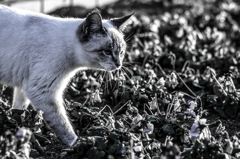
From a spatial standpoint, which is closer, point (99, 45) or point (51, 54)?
point (51, 54)

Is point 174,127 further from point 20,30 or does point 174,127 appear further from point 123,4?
point 123,4

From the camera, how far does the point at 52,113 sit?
11.8 ft

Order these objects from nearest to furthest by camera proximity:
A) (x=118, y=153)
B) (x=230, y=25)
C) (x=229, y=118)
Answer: (x=118, y=153) → (x=229, y=118) → (x=230, y=25)

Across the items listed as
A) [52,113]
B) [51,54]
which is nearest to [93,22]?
[51,54]

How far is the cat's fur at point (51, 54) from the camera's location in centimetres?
359

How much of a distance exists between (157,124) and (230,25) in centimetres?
549

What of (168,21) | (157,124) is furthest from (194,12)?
(157,124)

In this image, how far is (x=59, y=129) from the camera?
11.9 ft

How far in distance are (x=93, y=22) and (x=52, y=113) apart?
0.93 meters

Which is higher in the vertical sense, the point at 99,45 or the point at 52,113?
the point at 99,45

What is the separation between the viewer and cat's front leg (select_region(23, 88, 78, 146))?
3.59 m

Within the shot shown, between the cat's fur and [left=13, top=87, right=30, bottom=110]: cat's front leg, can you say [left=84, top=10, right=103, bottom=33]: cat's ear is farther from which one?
[left=13, top=87, right=30, bottom=110]: cat's front leg

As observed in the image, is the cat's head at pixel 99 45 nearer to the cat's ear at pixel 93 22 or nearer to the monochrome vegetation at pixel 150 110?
the cat's ear at pixel 93 22

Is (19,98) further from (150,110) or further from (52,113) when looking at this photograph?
(150,110)
